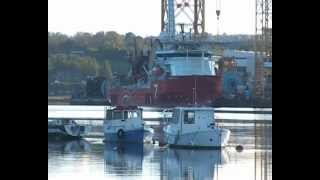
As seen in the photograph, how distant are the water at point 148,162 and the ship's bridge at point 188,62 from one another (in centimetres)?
170

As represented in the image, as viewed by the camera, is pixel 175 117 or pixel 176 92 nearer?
pixel 175 117

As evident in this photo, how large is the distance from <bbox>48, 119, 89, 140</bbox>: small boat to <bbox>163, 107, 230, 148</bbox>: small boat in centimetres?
208

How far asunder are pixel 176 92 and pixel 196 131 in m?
3.34

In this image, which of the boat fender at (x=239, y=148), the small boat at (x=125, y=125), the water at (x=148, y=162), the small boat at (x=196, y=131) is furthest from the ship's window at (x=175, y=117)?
the boat fender at (x=239, y=148)

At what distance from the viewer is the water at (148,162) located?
8758mm

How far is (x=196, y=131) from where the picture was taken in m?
10.6

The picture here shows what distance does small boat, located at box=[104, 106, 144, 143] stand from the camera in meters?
11.5

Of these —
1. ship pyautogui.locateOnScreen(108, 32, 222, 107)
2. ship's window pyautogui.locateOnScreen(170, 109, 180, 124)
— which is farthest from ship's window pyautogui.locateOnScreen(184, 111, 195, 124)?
ship pyautogui.locateOnScreen(108, 32, 222, 107)

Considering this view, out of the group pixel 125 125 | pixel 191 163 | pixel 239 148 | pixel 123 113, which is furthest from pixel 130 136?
pixel 191 163

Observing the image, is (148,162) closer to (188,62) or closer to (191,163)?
(191,163)

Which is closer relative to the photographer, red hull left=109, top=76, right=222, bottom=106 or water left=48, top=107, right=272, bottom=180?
water left=48, top=107, right=272, bottom=180

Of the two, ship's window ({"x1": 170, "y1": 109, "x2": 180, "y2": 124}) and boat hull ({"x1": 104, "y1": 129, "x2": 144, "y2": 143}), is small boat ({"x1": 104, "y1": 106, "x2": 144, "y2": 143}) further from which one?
ship's window ({"x1": 170, "y1": 109, "x2": 180, "y2": 124})
